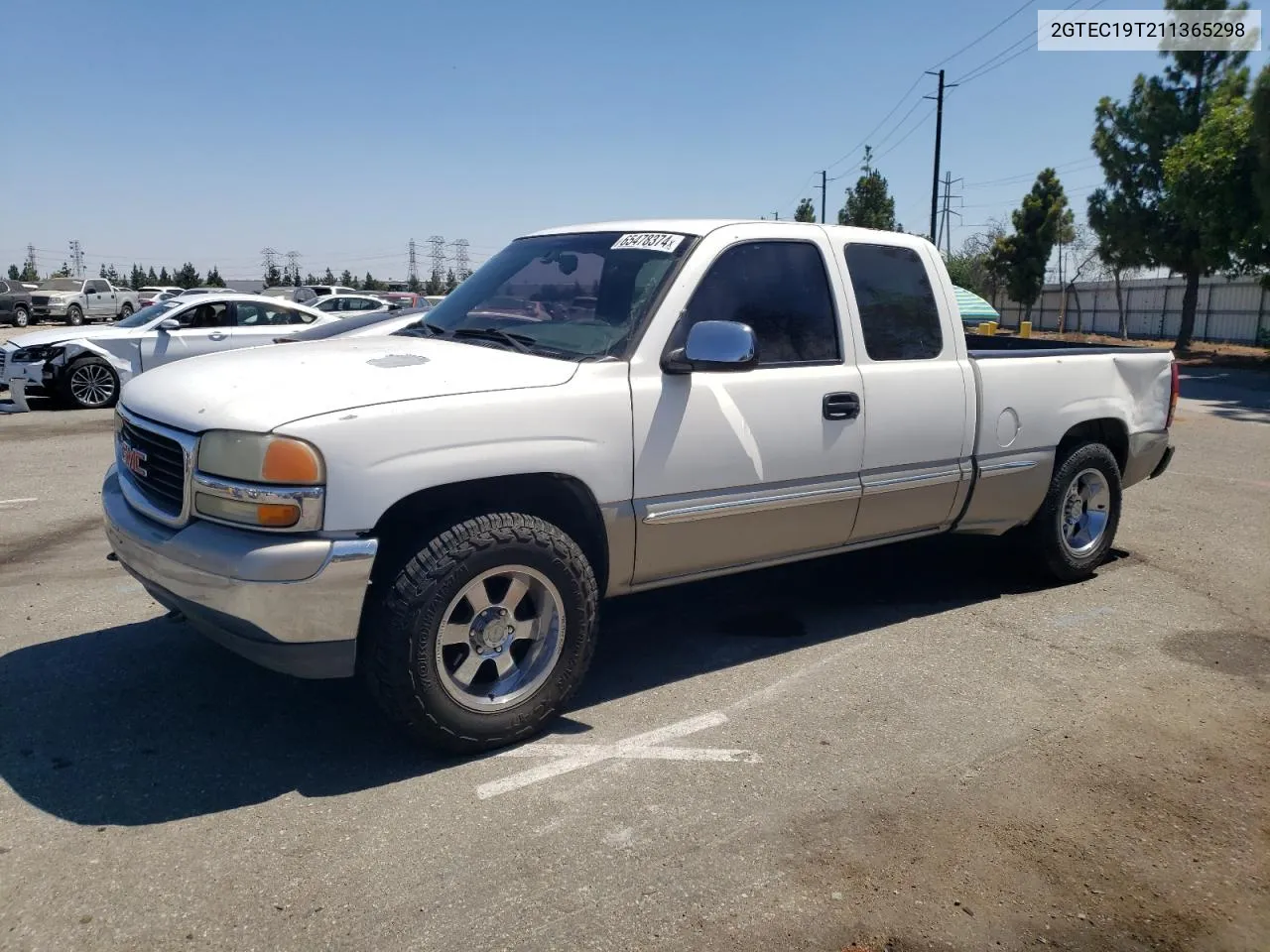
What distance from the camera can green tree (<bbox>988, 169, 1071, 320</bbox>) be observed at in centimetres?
4359

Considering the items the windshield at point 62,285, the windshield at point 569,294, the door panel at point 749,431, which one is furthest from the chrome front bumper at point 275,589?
the windshield at point 62,285

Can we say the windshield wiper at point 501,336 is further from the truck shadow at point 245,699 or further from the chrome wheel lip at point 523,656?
the truck shadow at point 245,699

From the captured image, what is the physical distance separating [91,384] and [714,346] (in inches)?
496

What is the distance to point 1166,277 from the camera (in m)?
41.6

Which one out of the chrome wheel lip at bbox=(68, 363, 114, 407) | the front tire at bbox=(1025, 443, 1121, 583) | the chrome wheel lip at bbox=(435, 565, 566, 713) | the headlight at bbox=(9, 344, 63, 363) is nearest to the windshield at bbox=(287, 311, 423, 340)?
the chrome wheel lip at bbox=(68, 363, 114, 407)

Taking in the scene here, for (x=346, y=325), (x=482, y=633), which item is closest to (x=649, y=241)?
(x=482, y=633)

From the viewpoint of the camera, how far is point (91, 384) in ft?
46.0

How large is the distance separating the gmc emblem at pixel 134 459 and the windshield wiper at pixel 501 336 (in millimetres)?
1396

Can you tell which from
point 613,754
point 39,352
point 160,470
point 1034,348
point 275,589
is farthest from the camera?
point 39,352

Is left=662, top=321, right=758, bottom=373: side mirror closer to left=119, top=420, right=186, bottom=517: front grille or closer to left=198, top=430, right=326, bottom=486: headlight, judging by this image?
left=198, top=430, right=326, bottom=486: headlight

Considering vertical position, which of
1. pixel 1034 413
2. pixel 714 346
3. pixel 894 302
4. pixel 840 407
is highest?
pixel 894 302

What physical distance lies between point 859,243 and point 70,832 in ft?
13.2

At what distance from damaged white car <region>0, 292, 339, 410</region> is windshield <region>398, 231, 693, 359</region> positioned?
9824 millimetres

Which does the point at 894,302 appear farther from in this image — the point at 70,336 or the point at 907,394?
the point at 70,336
